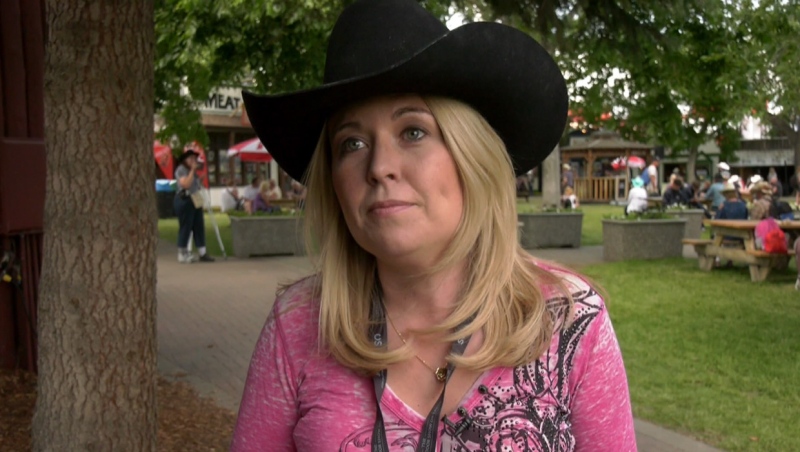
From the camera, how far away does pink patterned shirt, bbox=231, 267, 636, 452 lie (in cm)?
159

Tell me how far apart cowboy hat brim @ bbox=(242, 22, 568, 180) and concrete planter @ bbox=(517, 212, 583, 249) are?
51.0 ft

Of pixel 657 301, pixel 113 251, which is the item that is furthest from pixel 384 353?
pixel 657 301

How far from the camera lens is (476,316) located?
66.6 inches

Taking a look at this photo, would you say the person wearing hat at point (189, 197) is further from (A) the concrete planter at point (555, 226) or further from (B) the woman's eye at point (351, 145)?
(B) the woman's eye at point (351, 145)

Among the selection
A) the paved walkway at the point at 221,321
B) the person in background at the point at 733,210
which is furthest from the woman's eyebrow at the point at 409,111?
the person in background at the point at 733,210

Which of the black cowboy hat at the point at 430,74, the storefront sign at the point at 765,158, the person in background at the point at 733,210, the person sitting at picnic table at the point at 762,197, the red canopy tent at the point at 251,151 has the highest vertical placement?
the storefront sign at the point at 765,158

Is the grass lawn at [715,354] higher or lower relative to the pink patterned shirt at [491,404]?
lower

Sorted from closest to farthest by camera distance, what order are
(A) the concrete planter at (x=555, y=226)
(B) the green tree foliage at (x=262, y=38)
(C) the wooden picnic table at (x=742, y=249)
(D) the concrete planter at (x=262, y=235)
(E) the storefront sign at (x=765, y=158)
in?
(B) the green tree foliage at (x=262, y=38) → (C) the wooden picnic table at (x=742, y=249) → (D) the concrete planter at (x=262, y=235) → (A) the concrete planter at (x=555, y=226) → (E) the storefront sign at (x=765, y=158)

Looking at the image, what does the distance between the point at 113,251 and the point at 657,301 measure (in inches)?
305

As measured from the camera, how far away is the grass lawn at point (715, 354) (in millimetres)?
5508

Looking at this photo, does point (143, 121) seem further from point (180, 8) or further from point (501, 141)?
point (180, 8)

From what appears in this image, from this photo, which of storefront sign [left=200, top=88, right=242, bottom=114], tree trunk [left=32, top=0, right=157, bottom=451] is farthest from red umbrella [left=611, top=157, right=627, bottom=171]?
tree trunk [left=32, top=0, right=157, bottom=451]

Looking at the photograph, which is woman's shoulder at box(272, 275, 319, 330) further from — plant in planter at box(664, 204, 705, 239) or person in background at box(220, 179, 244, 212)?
person in background at box(220, 179, 244, 212)

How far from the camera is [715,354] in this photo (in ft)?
24.2
